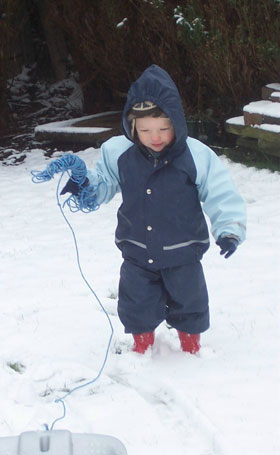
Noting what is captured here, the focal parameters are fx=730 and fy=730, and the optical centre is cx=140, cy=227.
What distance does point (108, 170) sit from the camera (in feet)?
10.6

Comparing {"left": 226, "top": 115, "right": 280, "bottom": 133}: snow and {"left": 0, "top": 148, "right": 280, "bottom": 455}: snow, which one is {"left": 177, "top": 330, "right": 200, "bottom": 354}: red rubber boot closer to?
{"left": 0, "top": 148, "right": 280, "bottom": 455}: snow

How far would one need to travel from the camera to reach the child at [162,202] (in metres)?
3.03

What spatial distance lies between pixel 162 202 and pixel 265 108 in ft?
12.0

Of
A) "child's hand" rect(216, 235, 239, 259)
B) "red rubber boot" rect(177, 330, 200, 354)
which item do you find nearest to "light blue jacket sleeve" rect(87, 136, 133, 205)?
"child's hand" rect(216, 235, 239, 259)

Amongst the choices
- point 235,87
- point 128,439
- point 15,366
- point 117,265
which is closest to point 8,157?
point 235,87

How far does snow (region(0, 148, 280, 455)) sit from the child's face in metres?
0.99

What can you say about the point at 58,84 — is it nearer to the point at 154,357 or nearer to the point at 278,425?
the point at 154,357

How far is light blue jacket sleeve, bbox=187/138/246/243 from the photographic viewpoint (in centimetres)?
306

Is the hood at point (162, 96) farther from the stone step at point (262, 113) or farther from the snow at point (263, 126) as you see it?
the stone step at point (262, 113)

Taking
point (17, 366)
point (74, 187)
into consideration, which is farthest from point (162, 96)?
point (17, 366)

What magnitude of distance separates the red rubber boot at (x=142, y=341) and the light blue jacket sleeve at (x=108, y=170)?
65cm

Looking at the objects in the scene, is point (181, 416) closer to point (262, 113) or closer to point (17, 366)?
point (17, 366)

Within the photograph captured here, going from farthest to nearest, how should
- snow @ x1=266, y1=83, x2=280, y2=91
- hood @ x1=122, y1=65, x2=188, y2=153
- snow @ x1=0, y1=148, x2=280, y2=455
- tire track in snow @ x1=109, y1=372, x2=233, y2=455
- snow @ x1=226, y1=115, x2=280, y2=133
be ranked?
snow @ x1=266, y1=83, x2=280, y2=91 < snow @ x1=226, y1=115, x2=280, y2=133 < hood @ x1=122, y1=65, x2=188, y2=153 < snow @ x1=0, y1=148, x2=280, y2=455 < tire track in snow @ x1=109, y1=372, x2=233, y2=455

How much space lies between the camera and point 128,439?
270 centimetres
